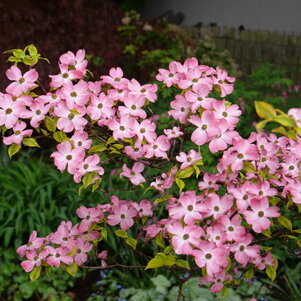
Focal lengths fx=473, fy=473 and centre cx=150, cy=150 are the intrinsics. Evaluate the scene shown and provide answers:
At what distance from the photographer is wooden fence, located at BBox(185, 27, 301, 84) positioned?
7165mm

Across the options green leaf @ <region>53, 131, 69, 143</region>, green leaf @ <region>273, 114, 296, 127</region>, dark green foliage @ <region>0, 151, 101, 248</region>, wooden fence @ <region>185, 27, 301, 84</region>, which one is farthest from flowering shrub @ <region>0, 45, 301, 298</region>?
wooden fence @ <region>185, 27, 301, 84</region>

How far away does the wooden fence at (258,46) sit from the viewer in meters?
7.17

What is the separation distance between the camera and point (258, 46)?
7.50 m

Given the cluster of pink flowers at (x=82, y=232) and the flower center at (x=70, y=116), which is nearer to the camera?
the flower center at (x=70, y=116)

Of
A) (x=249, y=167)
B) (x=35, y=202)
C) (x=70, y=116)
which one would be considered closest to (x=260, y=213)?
(x=249, y=167)

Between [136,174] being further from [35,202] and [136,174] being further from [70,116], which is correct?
[35,202]

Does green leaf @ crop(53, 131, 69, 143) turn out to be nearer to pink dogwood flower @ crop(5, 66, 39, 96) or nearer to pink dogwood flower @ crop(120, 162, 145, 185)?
pink dogwood flower @ crop(5, 66, 39, 96)

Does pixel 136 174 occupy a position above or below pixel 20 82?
below

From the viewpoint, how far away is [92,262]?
3346mm

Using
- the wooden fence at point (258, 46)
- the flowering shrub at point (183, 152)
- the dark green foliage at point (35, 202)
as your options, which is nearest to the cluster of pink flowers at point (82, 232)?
the flowering shrub at point (183, 152)

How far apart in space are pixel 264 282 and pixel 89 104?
1.88 meters

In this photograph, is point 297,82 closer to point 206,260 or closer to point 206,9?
point 206,9

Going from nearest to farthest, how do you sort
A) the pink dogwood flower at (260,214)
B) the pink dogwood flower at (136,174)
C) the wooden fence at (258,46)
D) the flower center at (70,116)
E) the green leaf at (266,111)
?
1. the green leaf at (266,111)
2. the pink dogwood flower at (260,214)
3. the flower center at (70,116)
4. the pink dogwood flower at (136,174)
5. the wooden fence at (258,46)

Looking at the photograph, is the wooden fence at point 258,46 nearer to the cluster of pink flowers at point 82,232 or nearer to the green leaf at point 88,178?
the cluster of pink flowers at point 82,232
